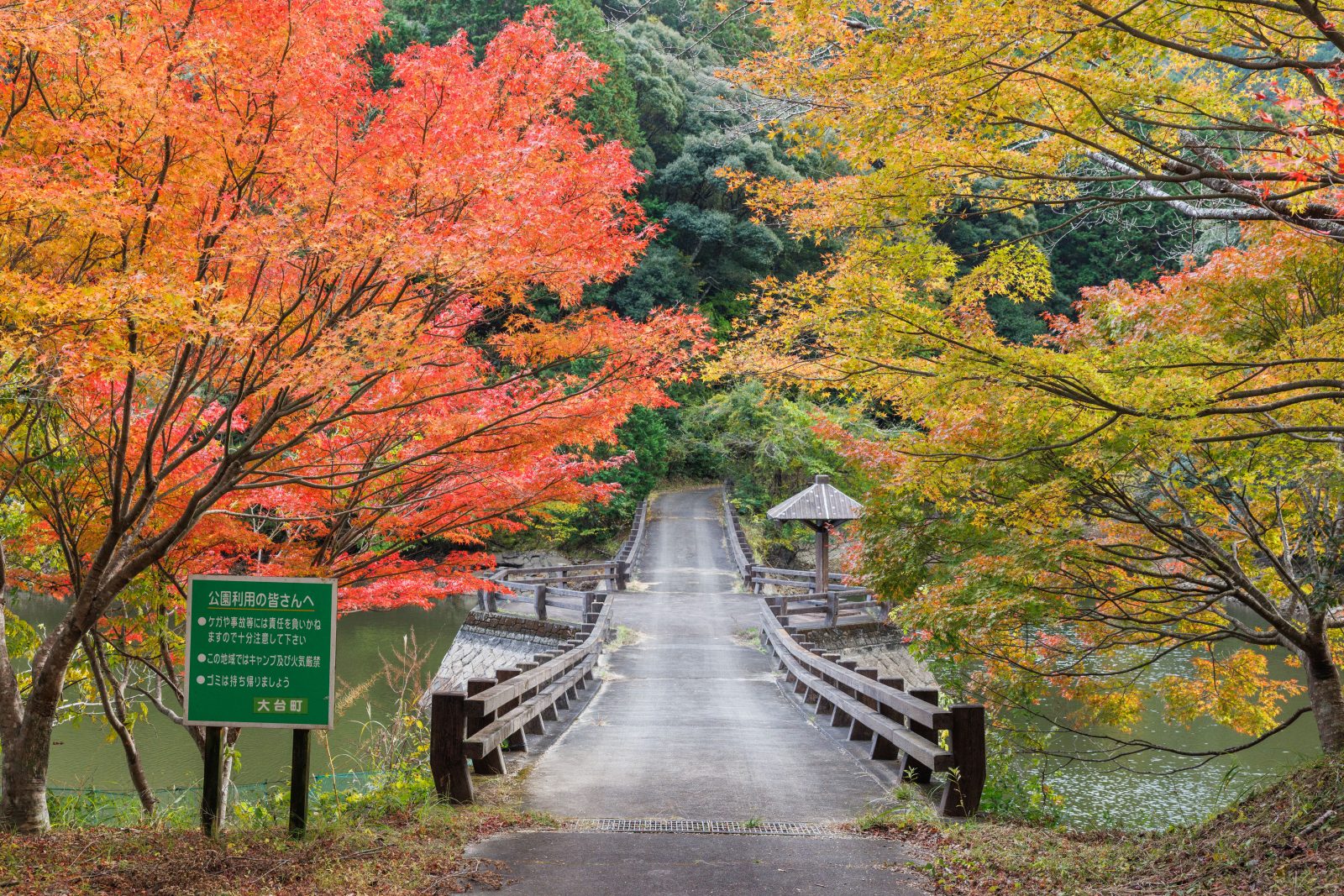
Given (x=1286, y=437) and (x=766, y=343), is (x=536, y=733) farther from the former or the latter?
(x=1286, y=437)

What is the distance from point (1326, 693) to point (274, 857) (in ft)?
23.0

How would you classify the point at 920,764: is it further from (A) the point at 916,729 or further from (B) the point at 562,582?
(B) the point at 562,582

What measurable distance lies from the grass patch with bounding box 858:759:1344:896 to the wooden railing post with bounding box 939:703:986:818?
0.85 feet

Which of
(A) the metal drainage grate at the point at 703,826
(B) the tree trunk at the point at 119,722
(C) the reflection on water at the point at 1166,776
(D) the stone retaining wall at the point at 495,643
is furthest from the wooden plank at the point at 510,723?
(C) the reflection on water at the point at 1166,776

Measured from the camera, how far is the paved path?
14.8 feet

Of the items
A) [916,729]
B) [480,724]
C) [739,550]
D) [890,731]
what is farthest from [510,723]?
[739,550]

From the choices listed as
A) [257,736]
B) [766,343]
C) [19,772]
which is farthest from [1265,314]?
[257,736]

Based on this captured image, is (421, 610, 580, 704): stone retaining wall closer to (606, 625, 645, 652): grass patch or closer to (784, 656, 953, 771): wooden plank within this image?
(606, 625, 645, 652): grass patch

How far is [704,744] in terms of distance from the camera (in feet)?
27.4

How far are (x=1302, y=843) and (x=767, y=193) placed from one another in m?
4.85

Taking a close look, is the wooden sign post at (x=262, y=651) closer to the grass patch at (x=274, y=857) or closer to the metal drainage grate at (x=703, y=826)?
the grass patch at (x=274, y=857)

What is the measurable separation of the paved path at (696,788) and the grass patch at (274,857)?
1.10 feet

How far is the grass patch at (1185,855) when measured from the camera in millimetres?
3705

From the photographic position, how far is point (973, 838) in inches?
195
